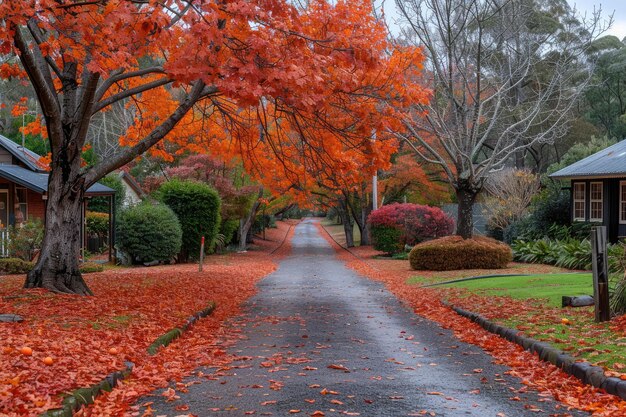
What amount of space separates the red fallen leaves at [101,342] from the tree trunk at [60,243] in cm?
64

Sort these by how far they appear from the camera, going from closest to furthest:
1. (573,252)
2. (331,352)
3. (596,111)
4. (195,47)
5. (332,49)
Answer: (331,352)
(195,47)
(332,49)
(573,252)
(596,111)

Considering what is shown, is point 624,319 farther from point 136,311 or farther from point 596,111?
point 596,111

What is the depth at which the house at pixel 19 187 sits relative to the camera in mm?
25375

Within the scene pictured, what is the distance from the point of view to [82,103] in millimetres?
13469

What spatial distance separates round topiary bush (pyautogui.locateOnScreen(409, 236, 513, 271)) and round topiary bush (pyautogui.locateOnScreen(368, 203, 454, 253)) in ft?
31.6

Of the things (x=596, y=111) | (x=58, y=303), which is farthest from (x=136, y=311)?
(x=596, y=111)

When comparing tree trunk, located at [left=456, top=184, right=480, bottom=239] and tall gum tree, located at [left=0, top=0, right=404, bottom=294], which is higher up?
tall gum tree, located at [left=0, top=0, right=404, bottom=294]

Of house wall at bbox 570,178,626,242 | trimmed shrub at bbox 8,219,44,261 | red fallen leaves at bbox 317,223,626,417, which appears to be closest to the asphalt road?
red fallen leaves at bbox 317,223,626,417

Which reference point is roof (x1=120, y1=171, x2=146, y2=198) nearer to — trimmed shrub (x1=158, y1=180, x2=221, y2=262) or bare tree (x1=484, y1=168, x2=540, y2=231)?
trimmed shrub (x1=158, y1=180, x2=221, y2=262)

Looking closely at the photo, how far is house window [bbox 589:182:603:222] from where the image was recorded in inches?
1155

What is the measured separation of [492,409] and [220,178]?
100 ft

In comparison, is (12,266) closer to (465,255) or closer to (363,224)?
(465,255)

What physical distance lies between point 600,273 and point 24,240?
19.4 m

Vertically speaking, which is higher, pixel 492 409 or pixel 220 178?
pixel 220 178
